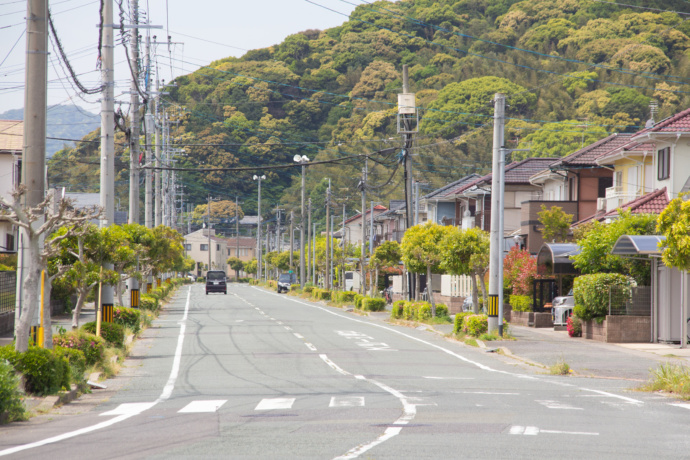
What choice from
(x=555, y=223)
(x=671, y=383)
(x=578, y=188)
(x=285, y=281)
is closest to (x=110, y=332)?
(x=671, y=383)

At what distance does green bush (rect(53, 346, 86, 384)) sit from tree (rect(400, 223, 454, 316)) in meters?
21.2

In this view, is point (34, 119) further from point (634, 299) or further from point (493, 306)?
point (634, 299)

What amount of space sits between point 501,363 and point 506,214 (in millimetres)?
33155

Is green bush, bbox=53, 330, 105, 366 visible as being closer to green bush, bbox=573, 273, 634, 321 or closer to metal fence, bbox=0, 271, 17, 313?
metal fence, bbox=0, 271, 17, 313

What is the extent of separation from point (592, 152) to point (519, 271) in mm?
9928

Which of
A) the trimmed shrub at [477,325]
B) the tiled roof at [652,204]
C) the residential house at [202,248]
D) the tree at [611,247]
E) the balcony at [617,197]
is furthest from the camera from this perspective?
the residential house at [202,248]

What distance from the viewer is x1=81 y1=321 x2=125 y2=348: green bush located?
64.8 feet

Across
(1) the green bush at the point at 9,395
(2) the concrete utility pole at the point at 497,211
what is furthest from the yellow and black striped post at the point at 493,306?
(1) the green bush at the point at 9,395

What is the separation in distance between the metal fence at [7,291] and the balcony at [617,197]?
26200 mm

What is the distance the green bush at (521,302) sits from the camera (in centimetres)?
3766

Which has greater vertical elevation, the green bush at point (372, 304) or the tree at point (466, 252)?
the tree at point (466, 252)

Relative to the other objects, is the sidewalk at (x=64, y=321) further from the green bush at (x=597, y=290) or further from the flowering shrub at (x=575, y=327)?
the flowering shrub at (x=575, y=327)

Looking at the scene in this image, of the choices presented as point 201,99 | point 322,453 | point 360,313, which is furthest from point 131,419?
point 201,99

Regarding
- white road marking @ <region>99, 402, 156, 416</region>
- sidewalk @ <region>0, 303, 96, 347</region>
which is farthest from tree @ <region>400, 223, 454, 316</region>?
white road marking @ <region>99, 402, 156, 416</region>
